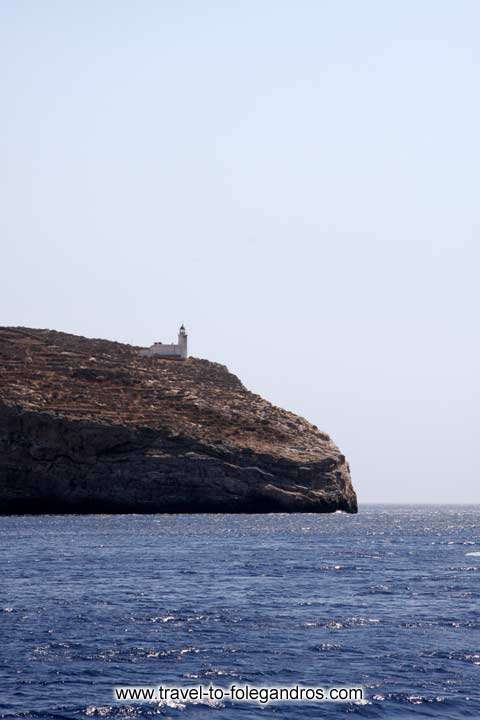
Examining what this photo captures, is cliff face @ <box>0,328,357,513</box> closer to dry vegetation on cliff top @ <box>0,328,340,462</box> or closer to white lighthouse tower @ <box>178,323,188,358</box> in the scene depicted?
dry vegetation on cliff top @ <box>0,328,340,462</box>

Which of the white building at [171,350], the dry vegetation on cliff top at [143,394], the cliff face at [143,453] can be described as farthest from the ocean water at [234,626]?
the white building at [171,350]

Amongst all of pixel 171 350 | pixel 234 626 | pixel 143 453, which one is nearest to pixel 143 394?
pixel 143 453

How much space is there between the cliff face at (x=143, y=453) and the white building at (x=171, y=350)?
26.1 m

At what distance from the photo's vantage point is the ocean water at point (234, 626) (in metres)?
33.4

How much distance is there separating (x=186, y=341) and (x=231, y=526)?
244 feet

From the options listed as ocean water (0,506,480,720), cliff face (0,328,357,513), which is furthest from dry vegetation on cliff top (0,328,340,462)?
ocean water (0,506,480,720)

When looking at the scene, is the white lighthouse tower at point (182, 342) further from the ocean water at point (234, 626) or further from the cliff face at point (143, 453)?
the ocean water at point (234, 626)

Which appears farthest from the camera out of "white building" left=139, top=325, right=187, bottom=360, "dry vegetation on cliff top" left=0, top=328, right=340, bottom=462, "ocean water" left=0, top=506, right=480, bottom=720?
"white building" left=139, top=325, right=187, bottom=360

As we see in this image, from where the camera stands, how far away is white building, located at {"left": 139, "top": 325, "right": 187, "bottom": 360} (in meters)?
178

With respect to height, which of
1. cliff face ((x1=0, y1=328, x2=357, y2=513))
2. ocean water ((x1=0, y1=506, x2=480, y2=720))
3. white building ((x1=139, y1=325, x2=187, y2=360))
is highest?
white building ((x1=139, y1=325, x2=187, y2=360))

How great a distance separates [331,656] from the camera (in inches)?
1543

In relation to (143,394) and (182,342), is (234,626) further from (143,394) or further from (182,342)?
(182,342)

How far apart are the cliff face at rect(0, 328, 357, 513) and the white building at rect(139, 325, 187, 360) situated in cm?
2611

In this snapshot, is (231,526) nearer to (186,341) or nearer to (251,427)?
(251,427)
